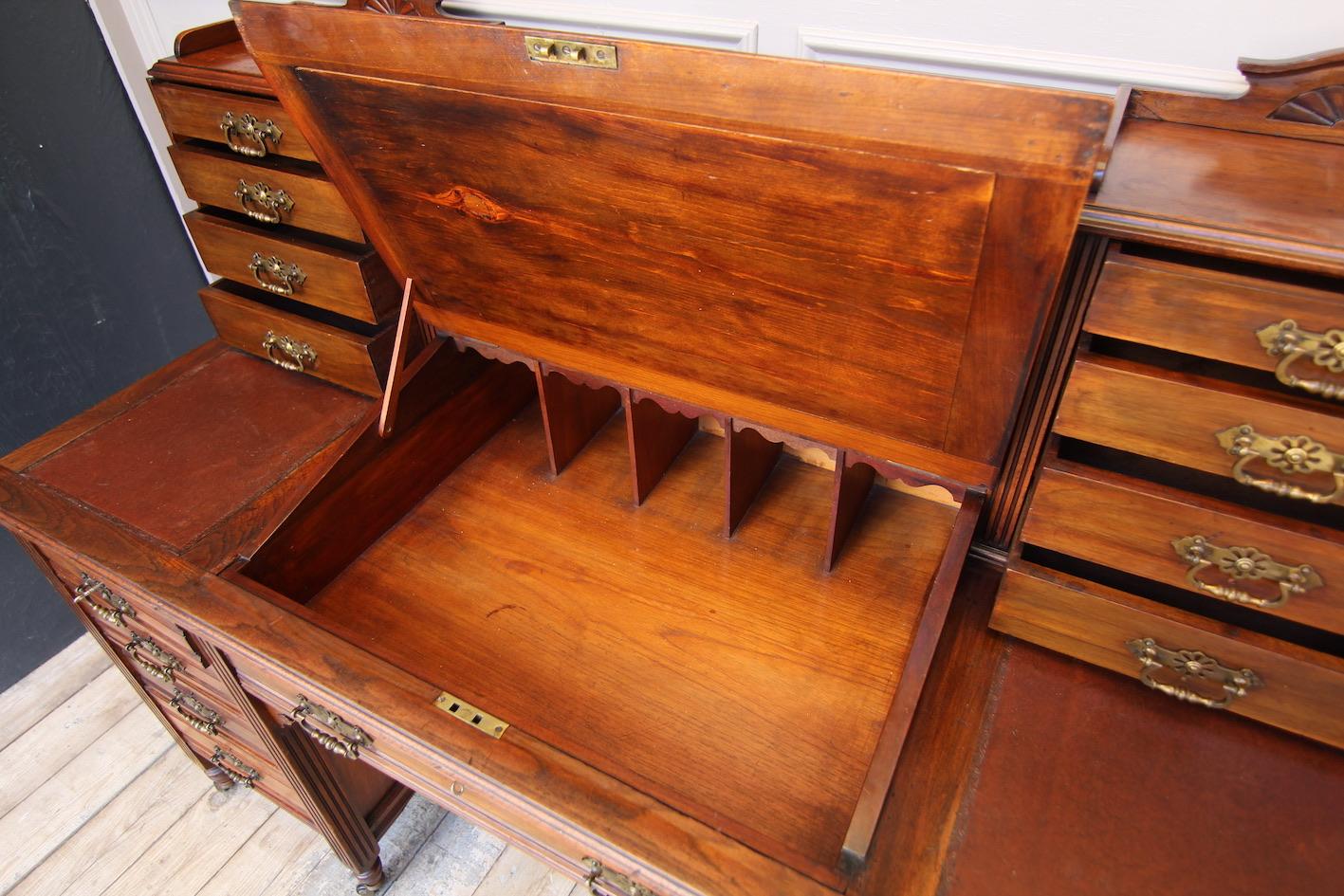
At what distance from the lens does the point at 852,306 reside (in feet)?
2.56

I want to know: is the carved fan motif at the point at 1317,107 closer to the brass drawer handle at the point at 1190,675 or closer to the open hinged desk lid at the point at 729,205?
the open hinged desk lid at the point at 729,205

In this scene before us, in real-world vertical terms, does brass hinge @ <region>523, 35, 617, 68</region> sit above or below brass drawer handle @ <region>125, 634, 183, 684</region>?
above

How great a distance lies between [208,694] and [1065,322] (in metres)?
1.30

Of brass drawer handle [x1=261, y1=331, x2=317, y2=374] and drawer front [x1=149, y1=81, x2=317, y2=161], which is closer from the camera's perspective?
drawer front [x1=149, y1=81, x2=317, y2=161]

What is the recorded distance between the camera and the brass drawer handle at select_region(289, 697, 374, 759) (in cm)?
96

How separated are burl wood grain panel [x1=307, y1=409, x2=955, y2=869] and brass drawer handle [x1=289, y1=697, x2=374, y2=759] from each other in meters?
0.10

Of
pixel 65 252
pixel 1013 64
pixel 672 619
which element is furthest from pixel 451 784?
pixel 65 252

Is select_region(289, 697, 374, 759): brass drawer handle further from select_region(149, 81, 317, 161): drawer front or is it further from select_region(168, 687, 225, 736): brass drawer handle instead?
select_region(149, 81, 317, 161): drawer front

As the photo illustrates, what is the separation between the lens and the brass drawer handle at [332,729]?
3.14ft

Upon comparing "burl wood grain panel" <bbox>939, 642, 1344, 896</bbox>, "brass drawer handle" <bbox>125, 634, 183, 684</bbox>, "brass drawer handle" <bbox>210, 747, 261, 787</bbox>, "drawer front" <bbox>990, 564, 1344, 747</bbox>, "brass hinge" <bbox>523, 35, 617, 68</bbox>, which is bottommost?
"brass drawer handle" <bbox>210, 747, 261, 787</bbox>

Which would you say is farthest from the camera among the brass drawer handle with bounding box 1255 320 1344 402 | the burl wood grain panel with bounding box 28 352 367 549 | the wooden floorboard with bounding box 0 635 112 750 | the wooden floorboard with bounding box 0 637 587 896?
the wooden floorboard with bounding box 0 635 112 750

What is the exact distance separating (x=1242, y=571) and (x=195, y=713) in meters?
1.50

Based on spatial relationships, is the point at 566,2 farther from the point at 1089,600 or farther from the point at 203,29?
the point at 1089,600

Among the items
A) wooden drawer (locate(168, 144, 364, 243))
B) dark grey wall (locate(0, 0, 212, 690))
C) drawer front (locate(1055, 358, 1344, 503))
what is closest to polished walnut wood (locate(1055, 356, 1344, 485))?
drawer front (locate(1055, 358, 1344, 503))
